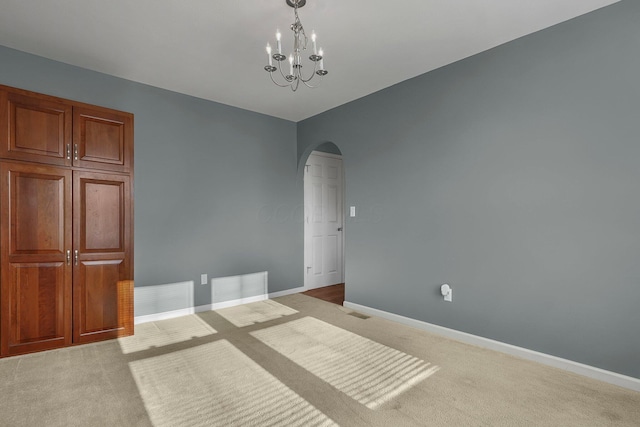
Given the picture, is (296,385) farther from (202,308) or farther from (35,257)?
(35,257)

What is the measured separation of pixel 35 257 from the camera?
2730 millimetres

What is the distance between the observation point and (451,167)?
3.11 metres

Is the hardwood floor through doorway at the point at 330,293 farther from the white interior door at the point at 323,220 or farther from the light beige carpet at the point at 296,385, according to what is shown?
the light beige carpet at the point at 296,385

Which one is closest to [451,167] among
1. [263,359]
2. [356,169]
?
[356,169]

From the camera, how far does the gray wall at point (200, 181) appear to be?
10.8 ft

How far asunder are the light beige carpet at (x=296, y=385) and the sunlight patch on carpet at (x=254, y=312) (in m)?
0.41

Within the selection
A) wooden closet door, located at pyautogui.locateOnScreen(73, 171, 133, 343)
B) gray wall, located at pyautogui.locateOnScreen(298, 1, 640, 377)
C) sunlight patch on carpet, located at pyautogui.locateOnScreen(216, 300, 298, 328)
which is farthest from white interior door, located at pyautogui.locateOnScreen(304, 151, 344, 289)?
wooden closet door, located at pyautogui.locateOnScreen(73, 171, 133, 343)

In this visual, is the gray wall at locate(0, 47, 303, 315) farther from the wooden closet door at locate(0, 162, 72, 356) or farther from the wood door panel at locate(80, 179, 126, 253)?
the wooden closet door at locate(0, 162, 72, 356)

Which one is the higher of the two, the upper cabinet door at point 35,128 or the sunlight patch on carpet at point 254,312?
the upper cabinet door at point 35,128

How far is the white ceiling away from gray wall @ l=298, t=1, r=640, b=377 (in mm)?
290

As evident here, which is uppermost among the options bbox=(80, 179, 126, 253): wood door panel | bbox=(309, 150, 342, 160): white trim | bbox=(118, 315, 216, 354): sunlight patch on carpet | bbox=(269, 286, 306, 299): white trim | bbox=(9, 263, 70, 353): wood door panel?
bbox=(309, 150, 342, 160): white trim

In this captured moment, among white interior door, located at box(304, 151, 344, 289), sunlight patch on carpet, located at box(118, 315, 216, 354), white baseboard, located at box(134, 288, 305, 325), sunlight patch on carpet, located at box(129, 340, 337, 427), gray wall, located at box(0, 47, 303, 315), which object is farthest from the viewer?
white interior door, located at box(304, 151, 344, 289)

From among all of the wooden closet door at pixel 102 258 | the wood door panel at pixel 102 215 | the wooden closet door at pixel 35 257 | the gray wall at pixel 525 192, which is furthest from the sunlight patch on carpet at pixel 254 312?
the wooden closet door at pixel 35 257

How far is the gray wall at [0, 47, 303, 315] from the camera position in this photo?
130 inches
